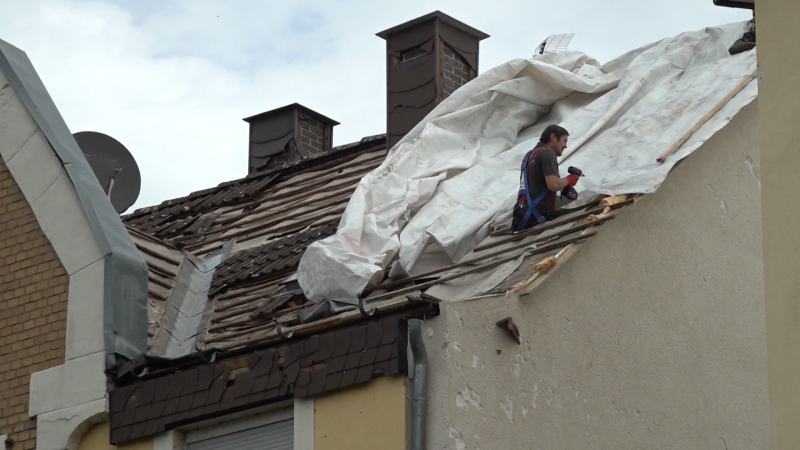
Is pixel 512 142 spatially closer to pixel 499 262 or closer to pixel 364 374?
pixel 499 262

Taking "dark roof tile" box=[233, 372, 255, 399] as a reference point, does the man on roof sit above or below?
above

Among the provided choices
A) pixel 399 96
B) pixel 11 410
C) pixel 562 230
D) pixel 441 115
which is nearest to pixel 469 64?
pixel 399 96

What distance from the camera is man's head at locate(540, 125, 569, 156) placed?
12078mm

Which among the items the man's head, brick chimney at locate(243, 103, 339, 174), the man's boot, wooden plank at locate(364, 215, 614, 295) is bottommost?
wooden plank at locate(364, 215, 614, 295)

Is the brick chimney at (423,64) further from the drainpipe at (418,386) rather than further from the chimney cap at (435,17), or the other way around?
the drainpipe at (418,386)

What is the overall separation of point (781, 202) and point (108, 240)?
7.13 metres

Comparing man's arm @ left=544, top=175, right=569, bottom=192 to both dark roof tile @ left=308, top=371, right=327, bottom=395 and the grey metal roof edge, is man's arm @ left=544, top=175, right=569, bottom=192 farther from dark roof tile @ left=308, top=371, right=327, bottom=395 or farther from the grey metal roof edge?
the grey metal roof edge

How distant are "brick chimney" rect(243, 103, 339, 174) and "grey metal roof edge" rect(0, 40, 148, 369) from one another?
578cm

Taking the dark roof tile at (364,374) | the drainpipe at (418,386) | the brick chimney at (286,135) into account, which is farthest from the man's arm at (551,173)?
the brick chimney at (286,135)

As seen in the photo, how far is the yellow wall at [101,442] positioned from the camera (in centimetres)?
1169

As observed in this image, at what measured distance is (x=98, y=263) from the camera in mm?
12258

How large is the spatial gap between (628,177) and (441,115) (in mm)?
2750

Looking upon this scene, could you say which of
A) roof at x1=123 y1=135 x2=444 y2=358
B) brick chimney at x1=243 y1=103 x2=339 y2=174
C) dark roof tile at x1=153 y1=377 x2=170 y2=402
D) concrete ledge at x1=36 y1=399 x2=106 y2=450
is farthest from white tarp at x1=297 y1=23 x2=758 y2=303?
brick chimney at x1=243 y1=103 x2=339 y2=174

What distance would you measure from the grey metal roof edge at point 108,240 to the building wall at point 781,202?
6.58 m
